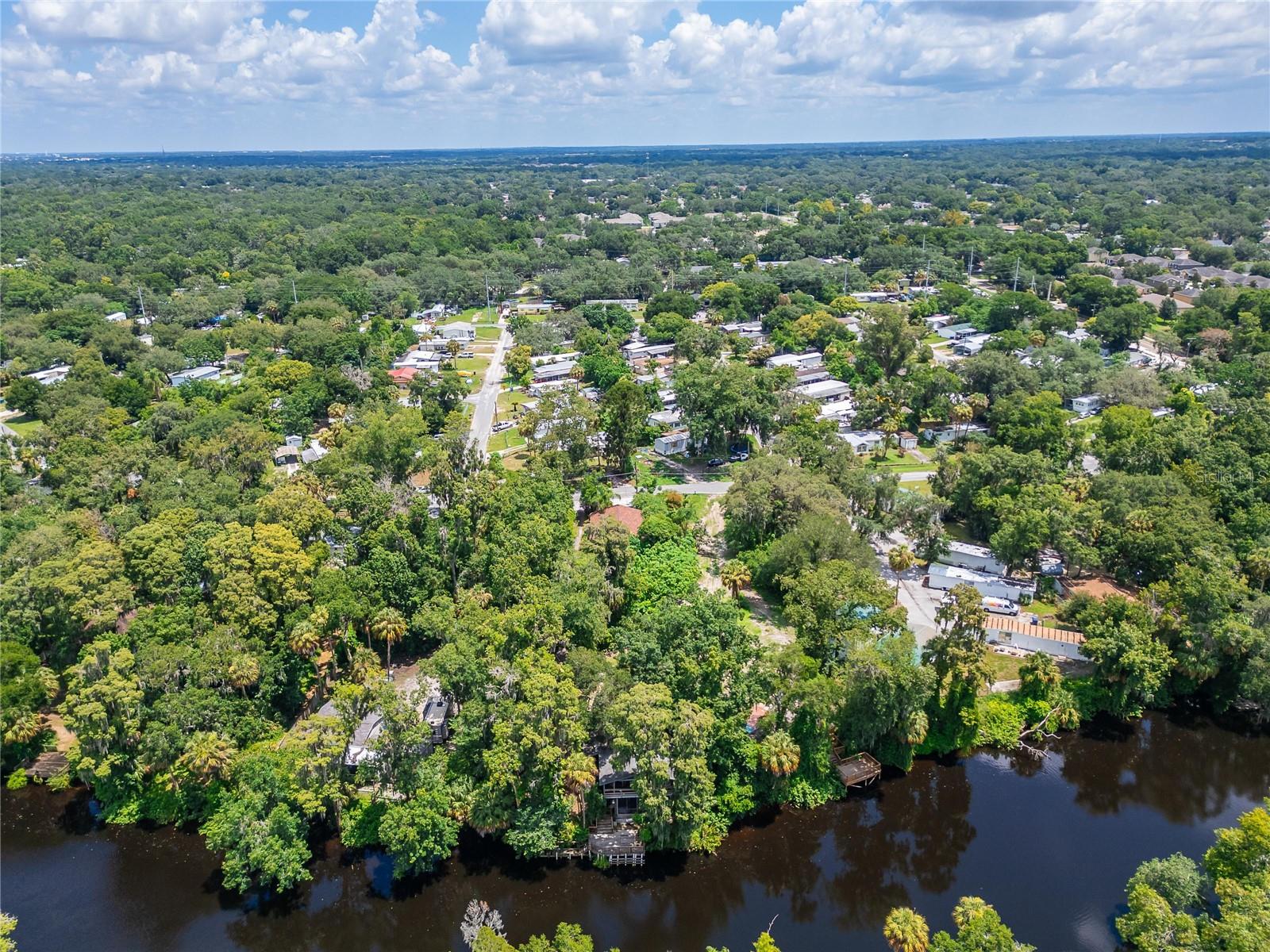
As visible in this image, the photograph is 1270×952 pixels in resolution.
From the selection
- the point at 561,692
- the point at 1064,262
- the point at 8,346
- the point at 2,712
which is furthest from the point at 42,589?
the point at 1064,262

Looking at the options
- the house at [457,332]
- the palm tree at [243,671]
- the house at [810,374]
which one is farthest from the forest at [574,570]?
the house at [457,332]

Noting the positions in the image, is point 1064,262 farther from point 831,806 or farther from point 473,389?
point 831,806

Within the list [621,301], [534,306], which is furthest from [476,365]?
[621,301]

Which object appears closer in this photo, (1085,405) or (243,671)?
(243,671)

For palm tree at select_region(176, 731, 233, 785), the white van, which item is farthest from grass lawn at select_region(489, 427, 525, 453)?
the white van

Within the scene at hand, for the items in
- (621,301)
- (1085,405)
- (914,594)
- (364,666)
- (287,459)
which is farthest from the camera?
(621,301)

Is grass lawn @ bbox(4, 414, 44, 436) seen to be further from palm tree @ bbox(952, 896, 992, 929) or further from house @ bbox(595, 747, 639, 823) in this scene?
palm tree @ bbox(952, 896, 992, 929)

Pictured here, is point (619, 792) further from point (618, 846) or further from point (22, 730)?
point (22, 730)
